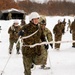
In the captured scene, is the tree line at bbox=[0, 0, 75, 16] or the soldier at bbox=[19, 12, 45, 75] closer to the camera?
the soldier at bbox=[19, 12, 45, 75]

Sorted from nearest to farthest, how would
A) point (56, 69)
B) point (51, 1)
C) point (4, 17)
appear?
1. point (56, 69)
2. point (4, 17)
3. point (51, 1)

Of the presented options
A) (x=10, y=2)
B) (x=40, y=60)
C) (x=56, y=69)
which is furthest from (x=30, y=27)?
(x=10, y=2)

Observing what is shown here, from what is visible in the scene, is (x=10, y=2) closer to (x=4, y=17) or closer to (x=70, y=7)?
(x=70, y=7)

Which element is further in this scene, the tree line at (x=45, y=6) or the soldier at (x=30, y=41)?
the tree line at (x=45, y=6)

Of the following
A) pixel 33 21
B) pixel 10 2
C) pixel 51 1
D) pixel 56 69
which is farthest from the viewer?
pixel 51 1

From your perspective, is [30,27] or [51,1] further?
[51,1]

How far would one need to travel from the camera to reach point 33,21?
7.27 meters

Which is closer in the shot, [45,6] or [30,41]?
[30,41]

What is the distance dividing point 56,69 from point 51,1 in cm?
8110

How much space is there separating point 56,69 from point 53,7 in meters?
77.3

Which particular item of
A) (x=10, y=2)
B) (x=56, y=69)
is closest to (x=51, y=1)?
(x=10, y=2)

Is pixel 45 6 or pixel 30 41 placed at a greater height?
pixel 45 6

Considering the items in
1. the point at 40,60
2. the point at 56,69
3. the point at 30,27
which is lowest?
the point at 56,69

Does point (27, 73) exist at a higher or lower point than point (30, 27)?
lower
